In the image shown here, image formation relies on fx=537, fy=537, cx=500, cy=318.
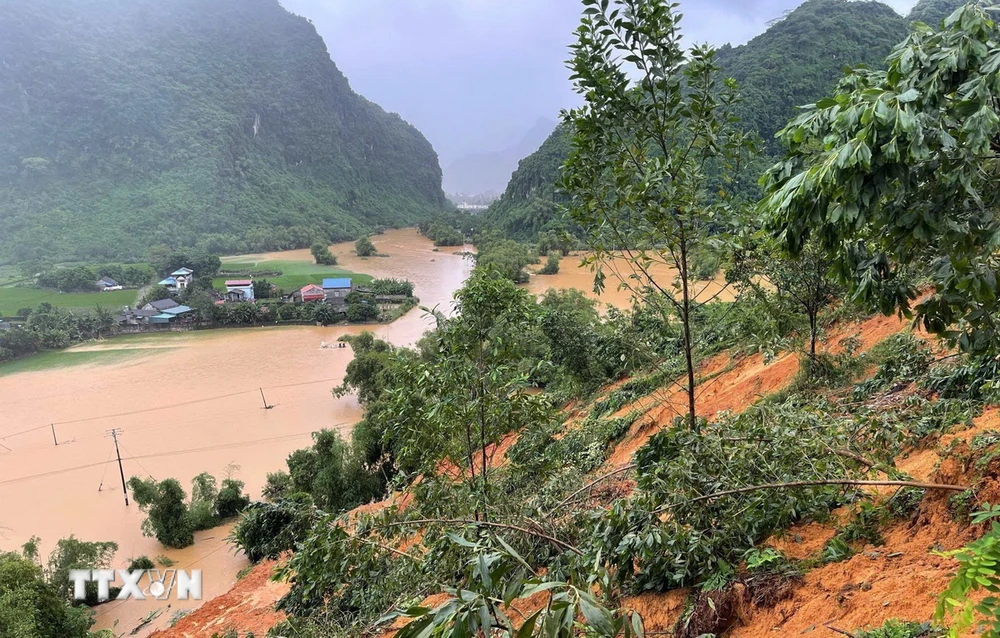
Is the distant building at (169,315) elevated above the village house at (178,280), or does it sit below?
below

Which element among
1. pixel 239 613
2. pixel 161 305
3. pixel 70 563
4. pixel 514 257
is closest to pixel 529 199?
pixel 514 257

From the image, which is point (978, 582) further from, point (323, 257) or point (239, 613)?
point (323, 257)

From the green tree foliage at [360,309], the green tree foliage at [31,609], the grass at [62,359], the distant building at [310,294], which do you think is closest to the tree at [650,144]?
the green tree foliage at [31,609]

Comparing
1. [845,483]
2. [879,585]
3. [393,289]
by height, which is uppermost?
[393,289]

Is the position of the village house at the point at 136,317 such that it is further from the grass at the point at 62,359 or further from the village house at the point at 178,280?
the village house at the point at 178,280

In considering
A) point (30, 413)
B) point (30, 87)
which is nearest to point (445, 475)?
point (30, 413)

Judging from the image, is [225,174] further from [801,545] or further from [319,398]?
[801,545]
